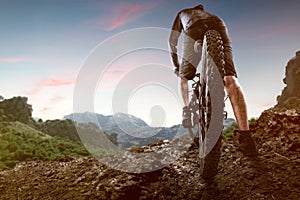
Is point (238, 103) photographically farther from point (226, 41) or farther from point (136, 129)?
point (136, 129)

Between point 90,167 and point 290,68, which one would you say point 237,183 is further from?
point 290,68

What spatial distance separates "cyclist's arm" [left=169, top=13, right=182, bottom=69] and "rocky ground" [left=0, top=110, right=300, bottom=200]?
1022mm

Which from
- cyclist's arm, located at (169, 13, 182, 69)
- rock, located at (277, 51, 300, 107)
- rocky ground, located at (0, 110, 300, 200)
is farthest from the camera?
rock, located at (277, 51, 300, 107)

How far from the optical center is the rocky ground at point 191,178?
83.4 inches

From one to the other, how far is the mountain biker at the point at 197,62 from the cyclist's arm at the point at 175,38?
1.8 inches

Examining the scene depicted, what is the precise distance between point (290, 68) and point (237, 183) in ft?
95.2

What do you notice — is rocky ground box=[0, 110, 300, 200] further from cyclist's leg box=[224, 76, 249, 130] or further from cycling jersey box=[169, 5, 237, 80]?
cycling jersey box=[169, 5, 237, 80]

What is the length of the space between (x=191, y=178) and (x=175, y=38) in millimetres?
1466

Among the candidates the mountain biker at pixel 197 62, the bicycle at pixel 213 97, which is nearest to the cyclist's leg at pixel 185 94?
the mountain biker at pixel 197 62

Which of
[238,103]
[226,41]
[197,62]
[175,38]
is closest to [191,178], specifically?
[238,103]

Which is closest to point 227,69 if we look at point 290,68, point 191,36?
point 191,36

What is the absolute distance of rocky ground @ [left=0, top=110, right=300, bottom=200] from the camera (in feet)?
6.95

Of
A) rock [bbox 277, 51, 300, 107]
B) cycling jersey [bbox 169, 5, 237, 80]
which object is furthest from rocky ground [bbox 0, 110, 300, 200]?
rock [bbox 277, 51, 300, 107]

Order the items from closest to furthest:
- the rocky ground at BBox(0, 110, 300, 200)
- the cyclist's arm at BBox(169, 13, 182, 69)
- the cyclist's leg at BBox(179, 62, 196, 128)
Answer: the rocky ground at BBox(0, 110, 300, 200)
the cyclist's leg at BBox(179, 62, 196, 128)
the cyclist's arm at BBox(169, 13, 182, 69)
